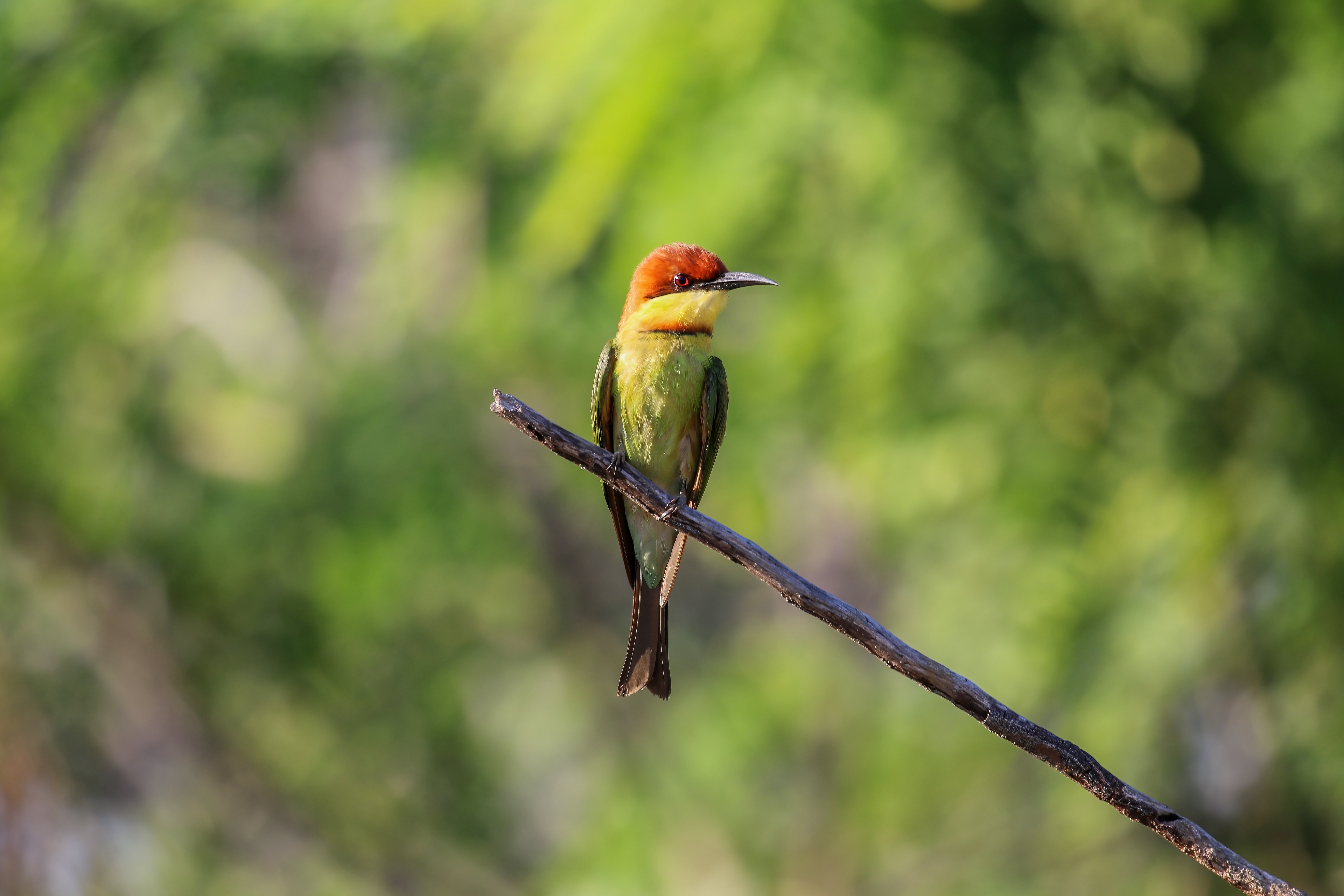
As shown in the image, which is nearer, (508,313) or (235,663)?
(508,313)

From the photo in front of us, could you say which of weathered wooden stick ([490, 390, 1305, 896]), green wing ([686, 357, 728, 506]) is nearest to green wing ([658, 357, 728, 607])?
green wing ([686, 357, 728, 506])

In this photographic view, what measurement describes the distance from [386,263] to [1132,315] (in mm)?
3216

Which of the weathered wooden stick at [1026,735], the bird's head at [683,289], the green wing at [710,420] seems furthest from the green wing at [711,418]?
the weathered wooden stick at [1026,735]

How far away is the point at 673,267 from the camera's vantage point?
114 inches

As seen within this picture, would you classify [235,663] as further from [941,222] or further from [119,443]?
[941,222]

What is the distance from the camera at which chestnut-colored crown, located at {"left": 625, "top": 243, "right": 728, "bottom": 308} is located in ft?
9.44

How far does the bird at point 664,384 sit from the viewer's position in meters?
2.86

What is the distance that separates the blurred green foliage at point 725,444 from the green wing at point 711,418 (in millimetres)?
389

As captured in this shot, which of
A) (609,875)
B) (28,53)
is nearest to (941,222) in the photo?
(28,53)

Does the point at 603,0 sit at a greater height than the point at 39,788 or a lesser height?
greater

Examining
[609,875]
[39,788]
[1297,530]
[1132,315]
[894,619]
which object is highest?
[894,619]

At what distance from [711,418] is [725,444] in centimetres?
317

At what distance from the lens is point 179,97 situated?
4.64 m

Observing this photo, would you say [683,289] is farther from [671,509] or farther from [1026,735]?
[1026,735]
